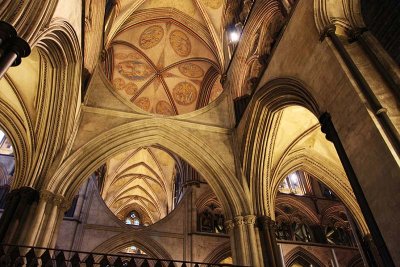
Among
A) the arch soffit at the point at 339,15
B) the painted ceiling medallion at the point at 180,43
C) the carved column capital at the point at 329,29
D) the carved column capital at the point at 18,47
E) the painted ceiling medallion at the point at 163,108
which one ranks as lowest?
the carved column capital at the point at 18,47

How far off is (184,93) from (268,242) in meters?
9.08

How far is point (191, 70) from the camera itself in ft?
48.8

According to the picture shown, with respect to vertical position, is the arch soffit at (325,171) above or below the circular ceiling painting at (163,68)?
below

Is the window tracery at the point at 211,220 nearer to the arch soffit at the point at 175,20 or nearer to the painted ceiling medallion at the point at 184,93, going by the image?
the painted ceiling medallion at the point at 184,93

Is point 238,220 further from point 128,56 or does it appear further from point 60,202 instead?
point 128,56

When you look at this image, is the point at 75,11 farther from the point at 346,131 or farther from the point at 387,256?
the point at 387,256

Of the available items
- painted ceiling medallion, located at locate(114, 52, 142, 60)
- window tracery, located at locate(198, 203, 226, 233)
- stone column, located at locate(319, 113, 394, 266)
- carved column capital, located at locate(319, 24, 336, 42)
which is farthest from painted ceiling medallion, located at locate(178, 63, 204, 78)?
stone column, located at locate(319, 113, 394, 266)

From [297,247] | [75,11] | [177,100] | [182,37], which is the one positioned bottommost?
[297,247]

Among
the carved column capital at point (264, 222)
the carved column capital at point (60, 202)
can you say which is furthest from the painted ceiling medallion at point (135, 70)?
the carved column capital at point (264, 222)

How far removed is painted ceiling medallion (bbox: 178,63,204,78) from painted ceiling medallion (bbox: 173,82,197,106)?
43 centimetres

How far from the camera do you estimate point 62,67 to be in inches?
285

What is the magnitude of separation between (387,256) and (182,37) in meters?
12.0

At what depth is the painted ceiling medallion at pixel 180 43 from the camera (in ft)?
46.8

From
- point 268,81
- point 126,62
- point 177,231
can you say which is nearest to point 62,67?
point 268,81
